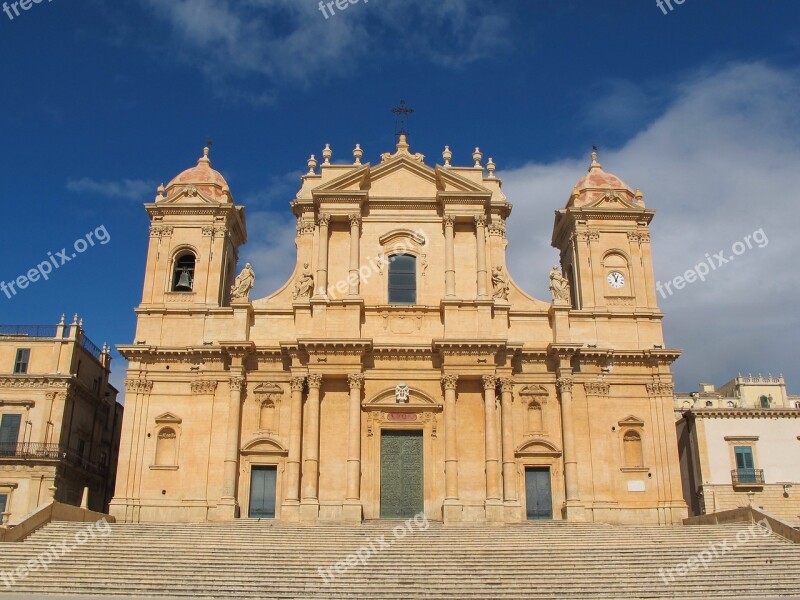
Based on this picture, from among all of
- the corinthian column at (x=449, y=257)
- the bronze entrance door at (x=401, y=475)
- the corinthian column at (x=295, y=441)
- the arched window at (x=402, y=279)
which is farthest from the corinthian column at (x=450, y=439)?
the corinthian column at (x=295, y=441)

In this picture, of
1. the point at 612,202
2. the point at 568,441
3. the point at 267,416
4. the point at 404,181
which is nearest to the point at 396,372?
the point at 267,416

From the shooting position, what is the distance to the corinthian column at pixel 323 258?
3105cm

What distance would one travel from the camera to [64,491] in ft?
117

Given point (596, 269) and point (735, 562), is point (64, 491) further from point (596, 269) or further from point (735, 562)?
point (735, 562)

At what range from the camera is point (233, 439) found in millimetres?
29125

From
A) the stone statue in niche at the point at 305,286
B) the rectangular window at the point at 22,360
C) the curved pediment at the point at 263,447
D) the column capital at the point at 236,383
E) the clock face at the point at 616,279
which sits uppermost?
the clock face at the point at 616,279

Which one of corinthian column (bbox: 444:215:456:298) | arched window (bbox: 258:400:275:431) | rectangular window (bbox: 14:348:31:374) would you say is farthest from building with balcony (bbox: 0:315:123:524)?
corinthian column (bbox: 444:215:456:298)

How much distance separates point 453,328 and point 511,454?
5.04 meters

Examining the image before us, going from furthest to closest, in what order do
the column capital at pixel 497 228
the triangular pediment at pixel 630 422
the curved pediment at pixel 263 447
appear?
the column capital at pixel 497 228 → the triangular pediment at pixel 630 422 → the curved pediment at pixel 263 447

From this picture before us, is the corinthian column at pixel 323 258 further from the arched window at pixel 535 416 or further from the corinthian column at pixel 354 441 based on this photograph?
the arched window at pixel 535 416

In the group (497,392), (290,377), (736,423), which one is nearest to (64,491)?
(290,377)

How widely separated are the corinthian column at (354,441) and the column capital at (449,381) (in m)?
3.00

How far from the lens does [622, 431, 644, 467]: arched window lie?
3020 cm

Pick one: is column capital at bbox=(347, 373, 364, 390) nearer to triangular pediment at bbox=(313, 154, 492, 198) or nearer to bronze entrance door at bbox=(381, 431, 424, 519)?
bronze entrance door at bbox=(381, 431, 424, 519)
